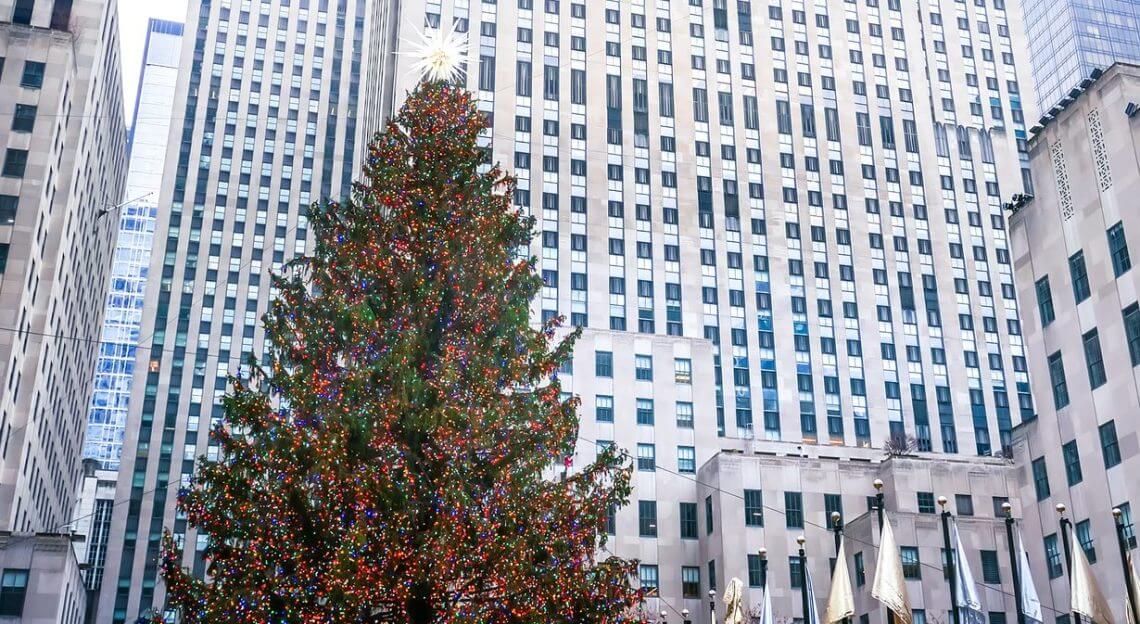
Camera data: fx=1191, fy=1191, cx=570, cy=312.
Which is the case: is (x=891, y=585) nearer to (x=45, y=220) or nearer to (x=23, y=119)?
(x=45, y=220)

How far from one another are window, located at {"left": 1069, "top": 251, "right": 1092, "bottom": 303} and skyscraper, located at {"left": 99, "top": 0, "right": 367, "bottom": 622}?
84.7 meters

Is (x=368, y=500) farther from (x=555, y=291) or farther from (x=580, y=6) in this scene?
(x=580, y=6)

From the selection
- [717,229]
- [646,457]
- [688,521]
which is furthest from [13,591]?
[717,229]

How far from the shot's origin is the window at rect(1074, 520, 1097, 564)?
50188 mm

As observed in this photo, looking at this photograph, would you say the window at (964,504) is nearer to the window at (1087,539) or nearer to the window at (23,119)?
the window at (1087,539)

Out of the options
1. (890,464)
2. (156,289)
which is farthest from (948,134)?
(156,289)

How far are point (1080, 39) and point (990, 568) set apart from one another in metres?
125

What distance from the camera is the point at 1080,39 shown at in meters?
173

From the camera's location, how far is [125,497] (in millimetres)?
122875

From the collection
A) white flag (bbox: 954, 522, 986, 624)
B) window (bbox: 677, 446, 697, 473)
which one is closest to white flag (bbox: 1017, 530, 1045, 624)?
white flag (bbox: 954, 522, 986, 624)

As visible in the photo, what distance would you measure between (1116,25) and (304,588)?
181 meters

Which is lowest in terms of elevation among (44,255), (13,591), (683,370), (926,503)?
(13,591)

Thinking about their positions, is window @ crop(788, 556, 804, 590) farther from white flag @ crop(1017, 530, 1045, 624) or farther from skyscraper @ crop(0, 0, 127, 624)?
white flag @ crop(1017, 530, 1045, 624)

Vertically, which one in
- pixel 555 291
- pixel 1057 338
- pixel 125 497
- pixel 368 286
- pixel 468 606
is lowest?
pixel 468 606
